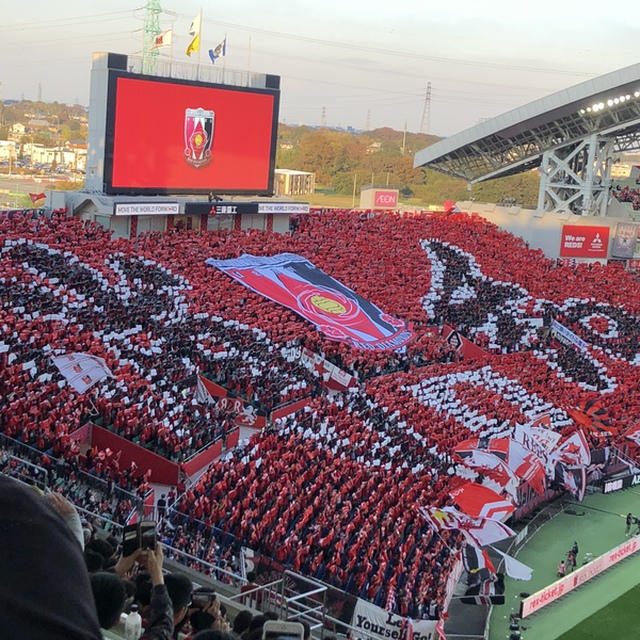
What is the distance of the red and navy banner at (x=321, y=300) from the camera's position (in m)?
24.7

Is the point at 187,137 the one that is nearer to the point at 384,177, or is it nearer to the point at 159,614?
the point at 159,614

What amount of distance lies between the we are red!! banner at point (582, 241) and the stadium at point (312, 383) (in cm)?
8

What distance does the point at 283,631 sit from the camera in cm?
224

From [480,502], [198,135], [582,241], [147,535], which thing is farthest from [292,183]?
[147,535]

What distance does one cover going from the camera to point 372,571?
13.0m

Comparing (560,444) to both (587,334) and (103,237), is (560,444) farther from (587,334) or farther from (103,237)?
(103,237)

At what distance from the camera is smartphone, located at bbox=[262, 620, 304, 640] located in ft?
7.22

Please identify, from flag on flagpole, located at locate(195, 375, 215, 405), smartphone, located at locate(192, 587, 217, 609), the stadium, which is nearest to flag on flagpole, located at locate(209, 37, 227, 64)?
the stadium

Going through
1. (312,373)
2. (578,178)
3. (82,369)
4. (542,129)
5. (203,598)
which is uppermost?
(542,129)

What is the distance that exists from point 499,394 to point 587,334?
8.01m

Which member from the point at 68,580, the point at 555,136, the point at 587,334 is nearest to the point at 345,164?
the point at 555,136

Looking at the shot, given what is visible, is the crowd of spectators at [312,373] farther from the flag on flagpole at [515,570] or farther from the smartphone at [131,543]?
the smartphone at [131,543]

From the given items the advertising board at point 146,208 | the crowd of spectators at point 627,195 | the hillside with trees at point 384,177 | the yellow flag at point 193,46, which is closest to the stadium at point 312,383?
the advertising board at point 146,208

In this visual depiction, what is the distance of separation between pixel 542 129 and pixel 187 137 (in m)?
16.5
